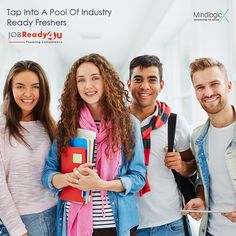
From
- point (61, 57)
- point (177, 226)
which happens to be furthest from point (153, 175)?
point (61, 57)

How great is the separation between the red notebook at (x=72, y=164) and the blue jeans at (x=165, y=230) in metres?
0.36

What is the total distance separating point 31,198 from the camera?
1.40 m

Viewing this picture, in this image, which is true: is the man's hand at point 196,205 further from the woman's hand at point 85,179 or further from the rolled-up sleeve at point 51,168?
the rolled-up sleeve at point 51,168

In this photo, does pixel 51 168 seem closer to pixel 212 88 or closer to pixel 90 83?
pixel 90 83

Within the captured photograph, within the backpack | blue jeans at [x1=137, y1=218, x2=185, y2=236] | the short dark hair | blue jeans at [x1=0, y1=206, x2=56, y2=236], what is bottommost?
blue jeans at [x1=137, y1=218, x2=185, y2=236]

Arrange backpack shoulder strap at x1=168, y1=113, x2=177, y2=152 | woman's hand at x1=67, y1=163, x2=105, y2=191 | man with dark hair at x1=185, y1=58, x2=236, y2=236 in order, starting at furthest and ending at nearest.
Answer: backpack shoulder strap at x1=168, y1=113, x2=177, y2=152, man with dark hair at x1=185, y1=58, x2=236, y2=236, woman's hand at x1=67, y1=163, x2=105, y2=191

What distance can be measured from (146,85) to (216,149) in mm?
429

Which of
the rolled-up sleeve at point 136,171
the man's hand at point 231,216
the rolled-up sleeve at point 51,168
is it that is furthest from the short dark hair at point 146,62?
the man's hand at point 231,216

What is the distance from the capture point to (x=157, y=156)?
1.52 meters

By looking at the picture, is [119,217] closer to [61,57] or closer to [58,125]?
[58,125]

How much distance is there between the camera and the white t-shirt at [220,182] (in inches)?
54.4

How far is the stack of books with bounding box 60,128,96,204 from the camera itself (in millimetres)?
1355

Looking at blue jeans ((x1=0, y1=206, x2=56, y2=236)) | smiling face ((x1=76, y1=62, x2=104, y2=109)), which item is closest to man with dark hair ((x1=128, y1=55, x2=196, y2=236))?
smiling face ((x1=76, y1=62, x2=104, y2=109))

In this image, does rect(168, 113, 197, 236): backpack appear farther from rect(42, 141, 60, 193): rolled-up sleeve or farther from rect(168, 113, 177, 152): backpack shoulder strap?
rect(42, 141, 60, 193): rolled-up sleeve
